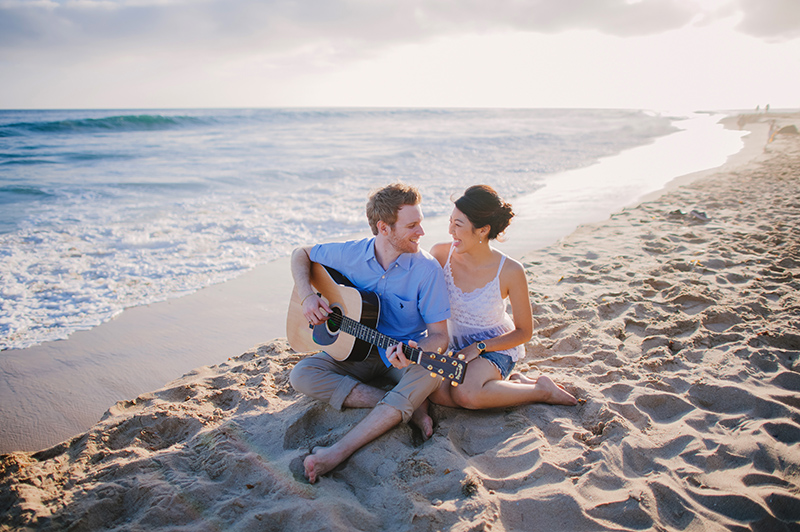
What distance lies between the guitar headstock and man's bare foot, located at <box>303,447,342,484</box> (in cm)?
72

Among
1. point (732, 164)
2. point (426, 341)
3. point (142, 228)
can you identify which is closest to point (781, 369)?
point (426, 341)

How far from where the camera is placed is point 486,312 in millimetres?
3006

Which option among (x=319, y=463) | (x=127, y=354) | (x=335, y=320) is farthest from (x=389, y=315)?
(x=127, y=354)

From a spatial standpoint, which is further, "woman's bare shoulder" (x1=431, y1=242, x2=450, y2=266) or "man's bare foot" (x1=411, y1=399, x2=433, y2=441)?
"woman's bare shoulder" (x1=431, y1=242, x2=450, y2=266)

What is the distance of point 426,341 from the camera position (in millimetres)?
2719

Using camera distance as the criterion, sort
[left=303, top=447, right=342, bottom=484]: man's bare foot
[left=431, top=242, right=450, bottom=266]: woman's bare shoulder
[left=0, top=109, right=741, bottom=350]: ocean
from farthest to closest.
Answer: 1. [left=0, top=109, right=741, bottom=350]: ocean
2. [left=431, top=242, right=450, bottom=266]: woman's bare shoulder
3. [left=303, top=447, right=342, bottom=484]: man's bare foot

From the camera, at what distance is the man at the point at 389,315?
8.55ft

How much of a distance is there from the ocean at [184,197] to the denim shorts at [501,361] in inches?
43.7

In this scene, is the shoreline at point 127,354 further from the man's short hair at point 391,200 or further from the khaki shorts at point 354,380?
the man's short hair at point 391,200

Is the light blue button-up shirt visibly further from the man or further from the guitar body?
the guitar body

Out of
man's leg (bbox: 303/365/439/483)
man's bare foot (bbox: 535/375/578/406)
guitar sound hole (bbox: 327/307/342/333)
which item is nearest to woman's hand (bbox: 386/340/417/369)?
man's leg (bbox: 303/365/439/483)

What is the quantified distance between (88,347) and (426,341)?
10.6 feet

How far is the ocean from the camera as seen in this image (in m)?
5.02

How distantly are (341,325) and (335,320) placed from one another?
83 mm
